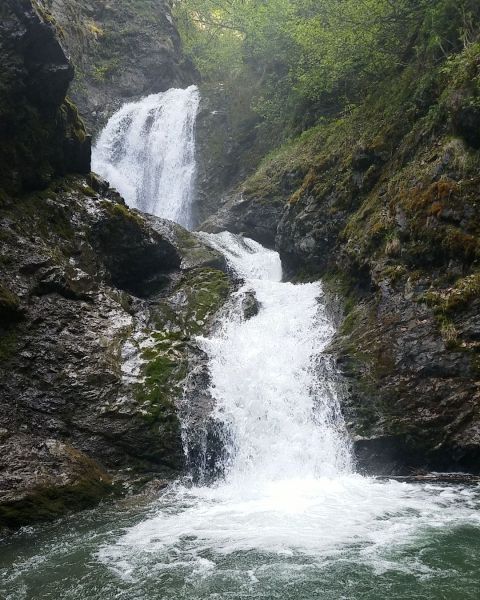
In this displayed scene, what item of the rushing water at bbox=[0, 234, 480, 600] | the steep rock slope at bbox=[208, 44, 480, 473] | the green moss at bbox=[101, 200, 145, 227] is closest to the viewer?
the rushing water at bbox=[0, 234, 480, 600]

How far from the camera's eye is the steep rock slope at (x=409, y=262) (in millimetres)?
10914

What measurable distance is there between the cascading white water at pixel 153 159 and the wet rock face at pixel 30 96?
14.0m

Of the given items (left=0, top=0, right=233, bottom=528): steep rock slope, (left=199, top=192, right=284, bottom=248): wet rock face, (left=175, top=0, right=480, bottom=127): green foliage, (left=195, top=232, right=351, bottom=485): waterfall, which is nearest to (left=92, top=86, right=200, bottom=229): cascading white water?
(left=199, top=192, right=284, bottom=248): wet rock face

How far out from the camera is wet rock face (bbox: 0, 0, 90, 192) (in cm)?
1376

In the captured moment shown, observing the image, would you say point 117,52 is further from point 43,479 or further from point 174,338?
point 43,479

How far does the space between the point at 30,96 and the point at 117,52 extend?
1167 inches

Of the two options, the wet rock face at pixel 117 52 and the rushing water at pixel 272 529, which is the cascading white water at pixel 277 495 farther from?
the wet rock face at pixel 117 52

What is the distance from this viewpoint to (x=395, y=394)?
1156 cm

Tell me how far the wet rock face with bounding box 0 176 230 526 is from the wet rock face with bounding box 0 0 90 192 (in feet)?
2.53

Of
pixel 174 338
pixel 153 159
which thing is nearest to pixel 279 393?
pixel 174 338

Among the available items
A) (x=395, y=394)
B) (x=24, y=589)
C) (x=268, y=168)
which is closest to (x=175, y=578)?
(x=24, y=589)

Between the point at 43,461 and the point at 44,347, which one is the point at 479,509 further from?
the point at 44,347

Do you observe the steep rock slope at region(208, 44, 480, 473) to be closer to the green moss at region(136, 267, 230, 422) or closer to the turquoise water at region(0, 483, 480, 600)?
the turquoise water at region(0, 483, 480, 600)

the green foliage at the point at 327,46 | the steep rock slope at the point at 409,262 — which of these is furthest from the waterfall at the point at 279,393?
the green foliage at the point at 327,46
